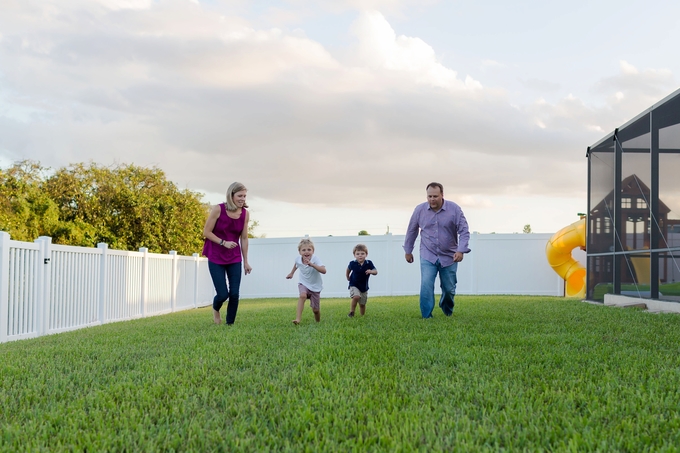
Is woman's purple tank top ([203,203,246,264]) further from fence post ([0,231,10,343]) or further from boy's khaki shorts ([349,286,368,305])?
fence post ([0,231,10,343])

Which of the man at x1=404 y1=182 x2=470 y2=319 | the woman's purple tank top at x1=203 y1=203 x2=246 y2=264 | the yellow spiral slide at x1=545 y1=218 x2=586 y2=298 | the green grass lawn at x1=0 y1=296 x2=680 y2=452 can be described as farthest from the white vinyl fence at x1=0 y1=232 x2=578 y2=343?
the man at x1=404 y1=182 x2=470 y2=319

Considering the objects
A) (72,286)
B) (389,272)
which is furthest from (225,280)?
(389,272)

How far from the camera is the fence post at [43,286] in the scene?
31.4 ft

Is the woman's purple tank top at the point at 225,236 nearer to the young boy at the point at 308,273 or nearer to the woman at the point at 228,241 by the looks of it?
the woman at the point at 228,241

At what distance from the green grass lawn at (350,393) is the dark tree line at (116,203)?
1635 centimetres

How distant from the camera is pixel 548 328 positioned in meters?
7.27

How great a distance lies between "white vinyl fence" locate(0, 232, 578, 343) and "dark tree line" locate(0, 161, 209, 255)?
3.82 metres

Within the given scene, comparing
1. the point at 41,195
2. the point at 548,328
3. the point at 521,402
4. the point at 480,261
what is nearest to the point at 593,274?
the point at 480,261

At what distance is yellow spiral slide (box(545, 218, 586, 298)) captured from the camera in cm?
1814

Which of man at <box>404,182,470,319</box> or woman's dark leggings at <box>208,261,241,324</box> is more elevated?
man at <box>404,182,470,319</box>

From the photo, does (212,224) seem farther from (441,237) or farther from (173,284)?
(173,284)

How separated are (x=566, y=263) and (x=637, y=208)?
7.11 m

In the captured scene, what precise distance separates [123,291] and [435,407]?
10321 mm

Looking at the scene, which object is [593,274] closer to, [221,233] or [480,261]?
[480,261]
